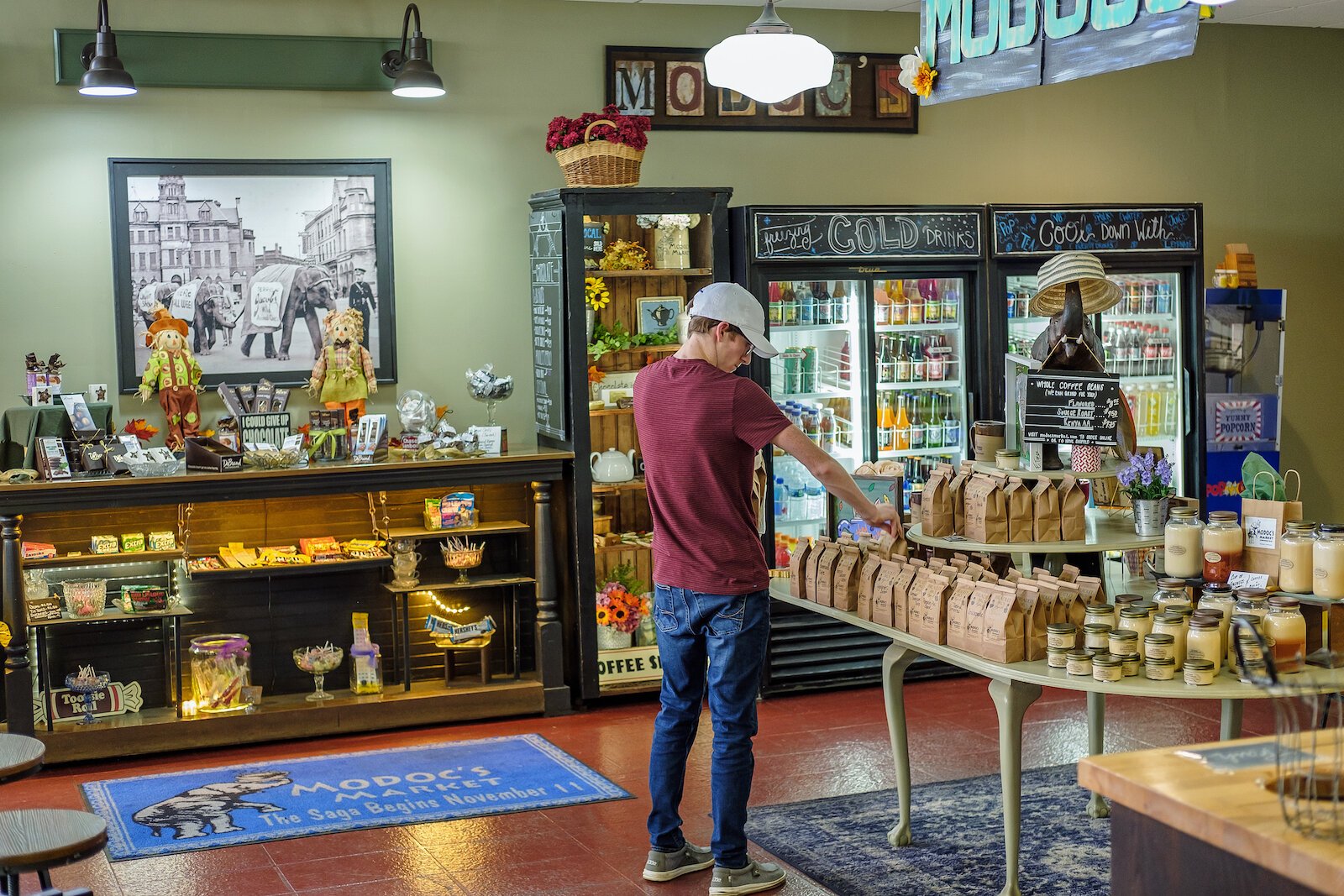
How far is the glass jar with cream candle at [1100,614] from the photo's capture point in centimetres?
409

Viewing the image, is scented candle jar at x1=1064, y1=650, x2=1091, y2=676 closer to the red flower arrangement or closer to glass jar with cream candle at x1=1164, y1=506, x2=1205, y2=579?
glass jar with cream candle at x1=1164, y1=506, x2=1205, y2=579

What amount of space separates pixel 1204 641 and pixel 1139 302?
431 cm

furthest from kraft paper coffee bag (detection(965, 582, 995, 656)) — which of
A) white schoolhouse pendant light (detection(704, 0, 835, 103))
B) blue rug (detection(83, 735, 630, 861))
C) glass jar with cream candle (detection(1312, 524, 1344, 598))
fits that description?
white schoolhouse pendant light (detection(704, 0, 835, 103))

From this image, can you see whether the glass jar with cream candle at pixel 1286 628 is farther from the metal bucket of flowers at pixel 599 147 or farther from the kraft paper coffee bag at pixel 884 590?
the metal bucket of flowers at pixel 599 147

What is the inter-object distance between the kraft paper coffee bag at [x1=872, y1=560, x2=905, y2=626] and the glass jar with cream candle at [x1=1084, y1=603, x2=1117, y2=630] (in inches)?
25.9

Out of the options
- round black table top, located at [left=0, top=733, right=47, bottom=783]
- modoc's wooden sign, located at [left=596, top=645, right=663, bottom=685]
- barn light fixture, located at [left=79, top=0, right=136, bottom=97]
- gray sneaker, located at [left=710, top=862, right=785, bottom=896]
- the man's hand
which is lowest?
gray sneaker, located at [left=710, top=862, right=785, bottom=896]

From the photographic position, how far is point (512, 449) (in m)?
7.02

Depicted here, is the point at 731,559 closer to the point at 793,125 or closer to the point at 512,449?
the point at 512,449

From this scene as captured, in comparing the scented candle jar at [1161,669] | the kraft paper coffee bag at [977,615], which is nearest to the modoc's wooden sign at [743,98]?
the kraft paper coffee bag at [977,615]

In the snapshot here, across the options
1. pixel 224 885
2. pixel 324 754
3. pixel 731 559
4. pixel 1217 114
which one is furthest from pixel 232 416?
pixel 1217 114

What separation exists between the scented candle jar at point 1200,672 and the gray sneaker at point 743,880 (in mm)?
1395

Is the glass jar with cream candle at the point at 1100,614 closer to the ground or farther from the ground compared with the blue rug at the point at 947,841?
farther from the ground

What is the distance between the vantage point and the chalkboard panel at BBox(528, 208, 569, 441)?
21.9ft

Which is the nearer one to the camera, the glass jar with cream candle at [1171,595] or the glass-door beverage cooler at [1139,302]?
the glass jar with cream candle at [1171,595]
